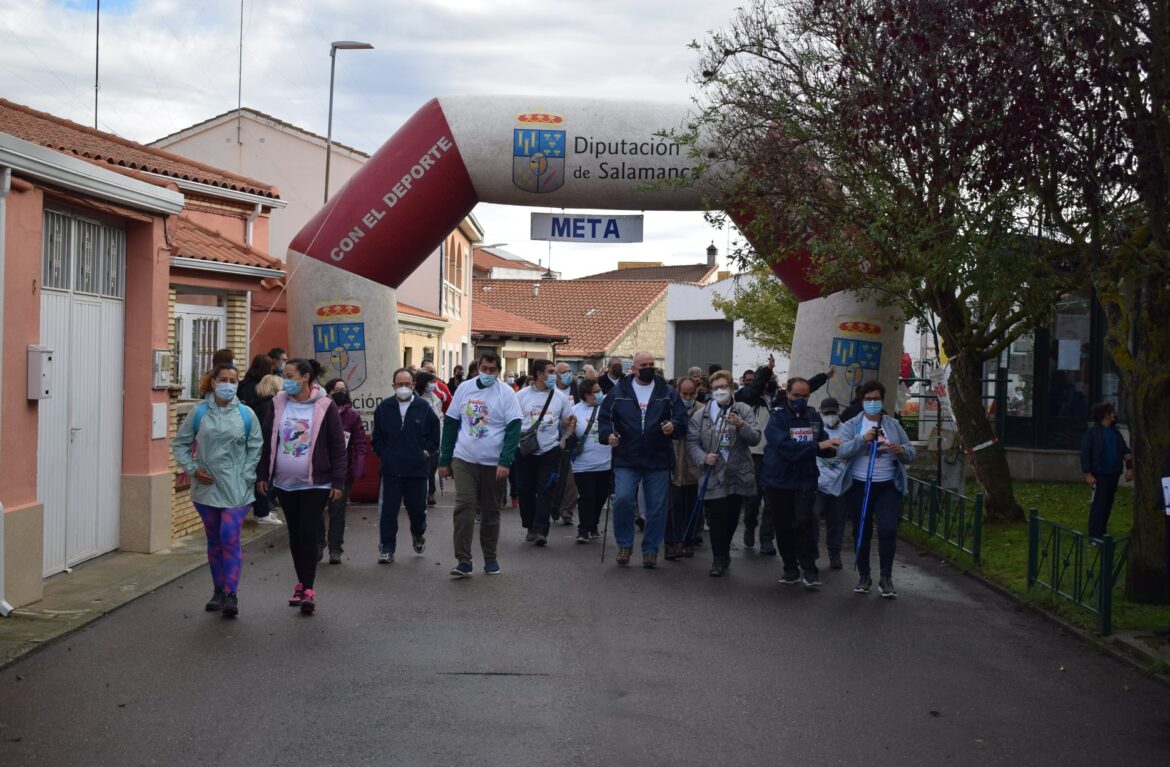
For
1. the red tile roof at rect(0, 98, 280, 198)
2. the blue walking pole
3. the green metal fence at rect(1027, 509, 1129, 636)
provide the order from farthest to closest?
the red tile roof at rect(0, 98, 280, 198)
the blue walking pole
the green metal fence at rect(1027, 509, 1129, 636)

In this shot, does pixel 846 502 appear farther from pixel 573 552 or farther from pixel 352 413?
pixel 352 413

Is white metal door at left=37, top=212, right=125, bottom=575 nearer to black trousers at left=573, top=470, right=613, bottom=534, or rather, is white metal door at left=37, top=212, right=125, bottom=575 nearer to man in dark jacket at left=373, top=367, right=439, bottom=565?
man in dark jacket at left=373, top=367, right=439, bottom=565

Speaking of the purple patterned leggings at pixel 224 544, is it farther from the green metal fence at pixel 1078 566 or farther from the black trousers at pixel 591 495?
the green metal fence at pixel 1078 566

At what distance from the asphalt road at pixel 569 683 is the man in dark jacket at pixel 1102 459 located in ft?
11.5

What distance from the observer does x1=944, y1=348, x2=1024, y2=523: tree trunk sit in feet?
50.1

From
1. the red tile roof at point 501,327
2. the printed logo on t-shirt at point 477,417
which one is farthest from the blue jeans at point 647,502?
the red tile roof at point 501,327

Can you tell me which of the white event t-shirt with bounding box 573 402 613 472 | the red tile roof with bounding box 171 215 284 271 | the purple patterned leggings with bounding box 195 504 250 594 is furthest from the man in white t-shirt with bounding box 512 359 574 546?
the purple patterned leggings with bounding box 195 504 250 594

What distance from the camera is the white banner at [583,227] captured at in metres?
16.9

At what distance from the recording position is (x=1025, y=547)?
1354cm

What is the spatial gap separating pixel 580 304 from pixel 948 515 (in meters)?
49.5

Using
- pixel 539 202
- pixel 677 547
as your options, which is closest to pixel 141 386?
pixel 677 547

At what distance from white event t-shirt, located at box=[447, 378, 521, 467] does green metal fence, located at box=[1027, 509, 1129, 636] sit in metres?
4.33

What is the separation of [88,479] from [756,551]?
6.48 metres

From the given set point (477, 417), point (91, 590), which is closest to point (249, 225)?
point (477, 417)
